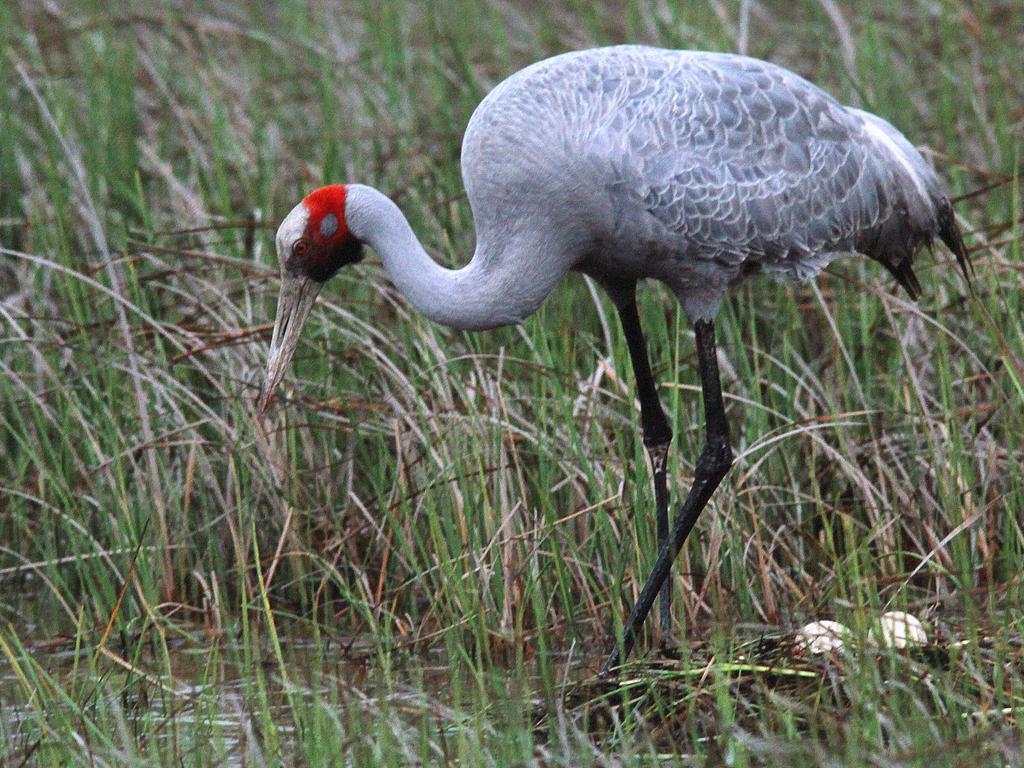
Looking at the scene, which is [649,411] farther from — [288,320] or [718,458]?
[288,320]

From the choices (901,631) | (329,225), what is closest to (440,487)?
(329,225)

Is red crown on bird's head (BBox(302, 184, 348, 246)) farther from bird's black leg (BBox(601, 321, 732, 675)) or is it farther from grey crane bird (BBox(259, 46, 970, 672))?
bird's black leg (BBox(601, 321, 732, 675))

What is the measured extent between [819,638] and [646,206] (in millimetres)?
1225

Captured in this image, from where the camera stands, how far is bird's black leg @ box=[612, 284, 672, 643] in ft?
15.7

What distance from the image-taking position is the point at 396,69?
23.3ft

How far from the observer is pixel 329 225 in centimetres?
436

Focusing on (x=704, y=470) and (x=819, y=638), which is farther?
(x=704, y=470)

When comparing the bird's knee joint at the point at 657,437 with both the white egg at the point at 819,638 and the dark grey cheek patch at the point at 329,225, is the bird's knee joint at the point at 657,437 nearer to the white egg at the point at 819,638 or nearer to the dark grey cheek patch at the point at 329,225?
the white egg at the point at 819,638

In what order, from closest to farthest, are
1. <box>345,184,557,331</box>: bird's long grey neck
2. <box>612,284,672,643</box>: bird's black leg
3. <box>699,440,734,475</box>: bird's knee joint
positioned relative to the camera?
<box>345,184,557,331</box>: bird's long grey neck < <box>699,440,734,475</box>: bird's knee joint < <box>612,284,672,643</box>: bird's black leg

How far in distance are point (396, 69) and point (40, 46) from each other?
66.7 inches

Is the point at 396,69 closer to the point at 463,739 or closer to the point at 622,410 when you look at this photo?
the point at 622,410

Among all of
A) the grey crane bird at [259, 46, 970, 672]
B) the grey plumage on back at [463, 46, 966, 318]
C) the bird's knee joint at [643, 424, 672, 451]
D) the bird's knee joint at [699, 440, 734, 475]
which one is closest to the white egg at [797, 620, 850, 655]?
the grey crane bird at [259, 46, 970, 672]

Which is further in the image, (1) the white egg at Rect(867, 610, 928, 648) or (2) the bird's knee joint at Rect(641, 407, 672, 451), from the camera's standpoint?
(2) the bird's knee joint at Rect(641, 407, 672, 451)

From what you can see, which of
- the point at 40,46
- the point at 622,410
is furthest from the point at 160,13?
the point at 622,410
